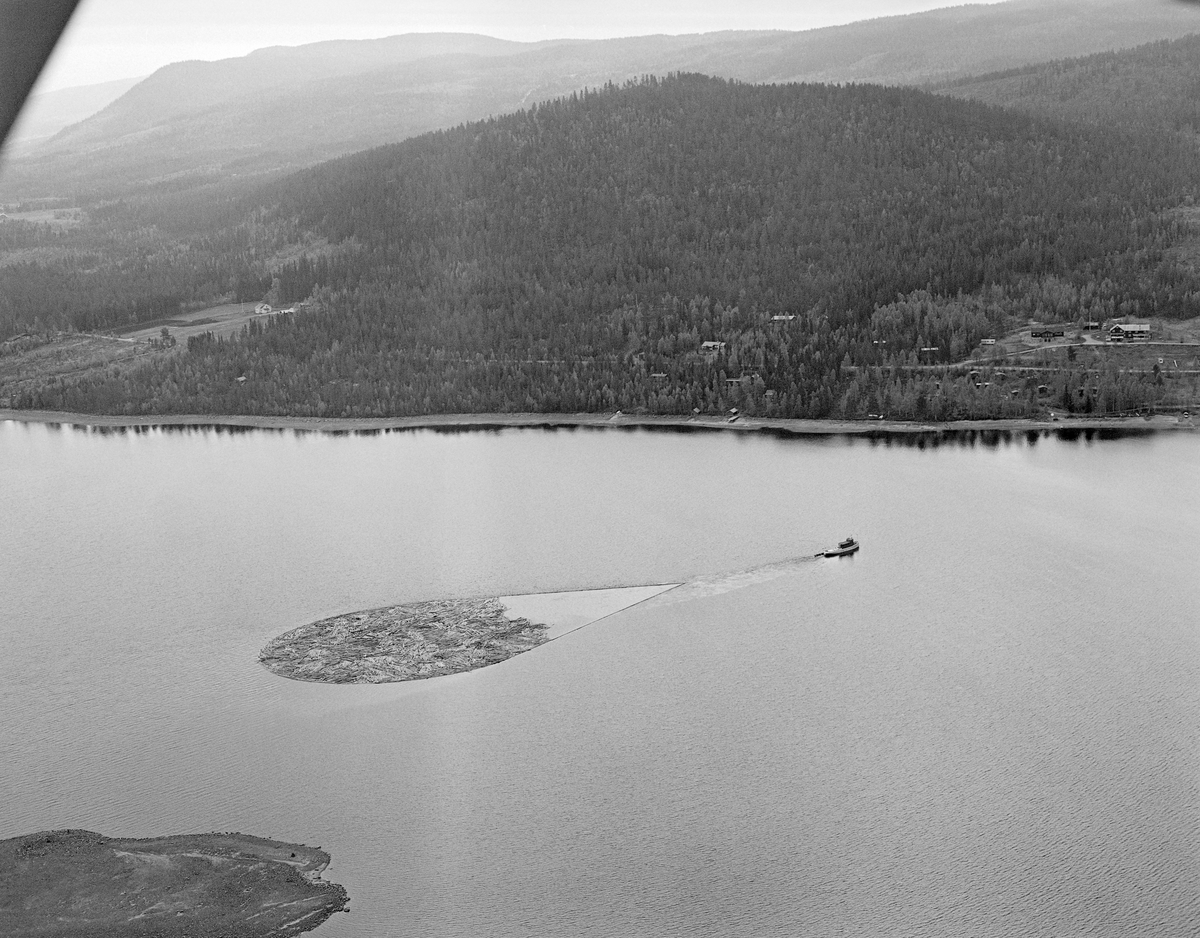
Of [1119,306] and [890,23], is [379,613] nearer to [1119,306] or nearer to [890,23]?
[1119,306]

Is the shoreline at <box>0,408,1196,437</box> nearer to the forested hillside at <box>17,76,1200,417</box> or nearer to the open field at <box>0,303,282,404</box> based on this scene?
the forested hillside at <box>17,76,1200,417</box>

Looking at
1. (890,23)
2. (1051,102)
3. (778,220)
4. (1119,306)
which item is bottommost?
(1119,306)

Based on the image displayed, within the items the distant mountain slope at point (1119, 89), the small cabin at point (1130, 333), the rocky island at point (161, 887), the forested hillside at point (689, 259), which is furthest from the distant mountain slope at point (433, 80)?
the rocky island at point (161, 887)

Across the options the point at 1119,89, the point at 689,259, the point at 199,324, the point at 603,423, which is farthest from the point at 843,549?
the point at 1119,89

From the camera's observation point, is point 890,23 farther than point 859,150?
Yes

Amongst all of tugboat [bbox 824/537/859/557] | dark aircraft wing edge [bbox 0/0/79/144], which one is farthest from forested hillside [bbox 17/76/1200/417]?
dark aircraft wing edge [bbox 0/0/79/144]

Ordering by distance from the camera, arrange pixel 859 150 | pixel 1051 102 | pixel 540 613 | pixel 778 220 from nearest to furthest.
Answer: pixel 540 613
pixel 778 220
pixel 859 150
pixel 1051 102

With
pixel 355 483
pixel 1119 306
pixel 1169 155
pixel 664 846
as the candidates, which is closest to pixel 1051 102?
pixel 1169 155

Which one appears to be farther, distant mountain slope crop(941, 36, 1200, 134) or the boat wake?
distant mountain slope crop(941, 36, 1200, 134)
